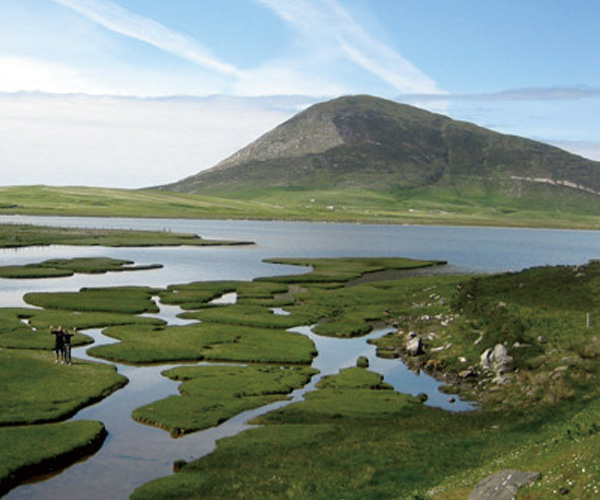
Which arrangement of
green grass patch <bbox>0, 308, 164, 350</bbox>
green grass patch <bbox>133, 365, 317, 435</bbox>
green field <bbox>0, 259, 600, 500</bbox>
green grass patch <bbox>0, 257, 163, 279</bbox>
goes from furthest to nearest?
green grass patch <bbox>0, 257, 163, 279</bbox>, green grass patch <bbox>0, 308, 164, 350</bbox>, green grass patch <bbox>133, 365, 317, 435</bbox>, green field <bbox>0, 259, 600, 500</bbox>

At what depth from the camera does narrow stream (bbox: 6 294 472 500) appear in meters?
33.6

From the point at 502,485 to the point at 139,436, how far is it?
2526 centimetres

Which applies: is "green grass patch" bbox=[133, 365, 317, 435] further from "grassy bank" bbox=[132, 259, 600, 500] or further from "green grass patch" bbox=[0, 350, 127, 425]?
"green grass patch" bbox=[0, 350, 127, 425]

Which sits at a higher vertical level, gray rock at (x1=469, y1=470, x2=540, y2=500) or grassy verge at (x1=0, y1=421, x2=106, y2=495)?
gray rock at (x1=469, y1=470, x2=540, y2=500)

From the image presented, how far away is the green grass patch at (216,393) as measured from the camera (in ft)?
141

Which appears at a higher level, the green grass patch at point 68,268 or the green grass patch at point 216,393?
the green grass patch at point 216,393

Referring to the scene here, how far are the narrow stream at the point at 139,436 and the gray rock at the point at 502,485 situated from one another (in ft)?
59.1

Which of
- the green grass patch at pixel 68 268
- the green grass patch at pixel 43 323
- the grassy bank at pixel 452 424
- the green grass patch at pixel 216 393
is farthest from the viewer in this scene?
the green grass patch at pixel 68 268

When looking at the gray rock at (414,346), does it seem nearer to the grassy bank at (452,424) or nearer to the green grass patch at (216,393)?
the grassy bank at (452,424)

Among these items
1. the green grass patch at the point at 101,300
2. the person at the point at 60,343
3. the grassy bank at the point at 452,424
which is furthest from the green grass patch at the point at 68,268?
the grassy bank at the point at 452,424

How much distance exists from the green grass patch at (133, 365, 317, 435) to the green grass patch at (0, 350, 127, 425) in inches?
201

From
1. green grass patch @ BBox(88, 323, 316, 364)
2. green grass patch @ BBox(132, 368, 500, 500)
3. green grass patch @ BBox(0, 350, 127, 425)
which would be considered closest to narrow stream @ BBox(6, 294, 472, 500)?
green grass patch @ BBox(0, 350, 127, 425)

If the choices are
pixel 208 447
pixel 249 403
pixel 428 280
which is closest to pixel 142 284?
pixel 428 280

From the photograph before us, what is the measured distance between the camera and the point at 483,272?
476 ft
